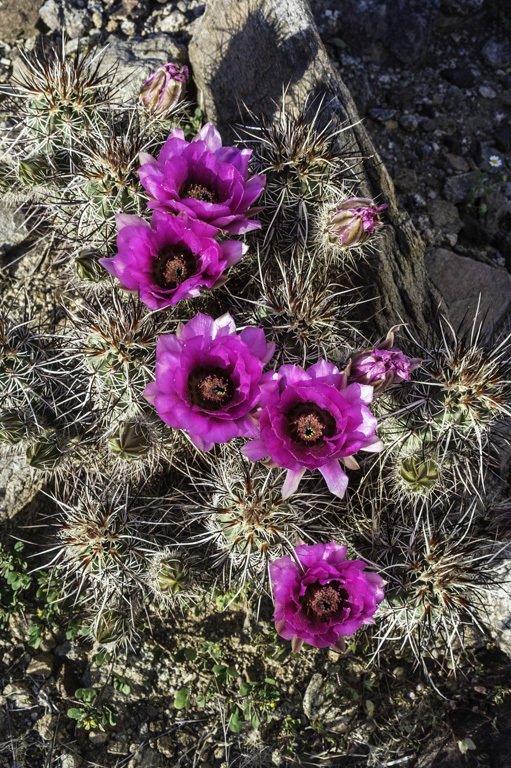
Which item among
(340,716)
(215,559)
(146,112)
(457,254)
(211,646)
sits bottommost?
(340,716)

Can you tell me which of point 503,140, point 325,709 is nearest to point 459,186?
point 503,140

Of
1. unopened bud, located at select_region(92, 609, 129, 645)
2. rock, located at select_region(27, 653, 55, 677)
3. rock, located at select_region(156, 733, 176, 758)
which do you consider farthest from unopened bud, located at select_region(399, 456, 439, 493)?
rock, located at select_region(27, 653, 55, 677)

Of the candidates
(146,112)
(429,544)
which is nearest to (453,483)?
(429,544)

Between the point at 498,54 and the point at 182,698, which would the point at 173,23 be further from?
the point at 182,698

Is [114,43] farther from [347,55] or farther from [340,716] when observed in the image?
[340,716]

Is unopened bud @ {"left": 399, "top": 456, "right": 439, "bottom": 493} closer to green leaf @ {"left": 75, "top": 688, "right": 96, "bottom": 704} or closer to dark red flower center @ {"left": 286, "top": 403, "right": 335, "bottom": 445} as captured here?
dark red flower center @ {"left": 286, "top": 403, "right": 335, "bottom": 445}

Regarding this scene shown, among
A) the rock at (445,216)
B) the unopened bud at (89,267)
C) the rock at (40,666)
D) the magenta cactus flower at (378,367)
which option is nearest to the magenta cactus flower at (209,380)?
the magenta cactus flower at (378,367)
